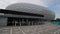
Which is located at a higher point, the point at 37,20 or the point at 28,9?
the point at 28,9

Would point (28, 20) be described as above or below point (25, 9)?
below

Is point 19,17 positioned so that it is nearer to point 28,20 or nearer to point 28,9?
point 28,20

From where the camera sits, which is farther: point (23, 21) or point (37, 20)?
point (37, 20)

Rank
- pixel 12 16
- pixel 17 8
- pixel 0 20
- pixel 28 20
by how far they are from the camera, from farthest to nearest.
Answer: pixel 17 8
pixel 28 20
pixel 12 16
pixel 0 20

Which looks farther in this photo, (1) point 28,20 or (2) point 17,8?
(2) point 17,8

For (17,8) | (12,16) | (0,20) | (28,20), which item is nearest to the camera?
(0,20)

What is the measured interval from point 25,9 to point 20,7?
3553 mm

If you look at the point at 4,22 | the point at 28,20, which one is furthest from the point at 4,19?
the point at 28,20

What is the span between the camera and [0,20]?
31141 mm

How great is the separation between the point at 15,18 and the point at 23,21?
4.43 m

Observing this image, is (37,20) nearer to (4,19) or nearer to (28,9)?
(28,9)

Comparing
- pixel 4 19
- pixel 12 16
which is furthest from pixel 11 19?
pixel 4 19

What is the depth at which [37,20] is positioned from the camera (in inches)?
2303

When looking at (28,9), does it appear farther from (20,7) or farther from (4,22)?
(4,22)
